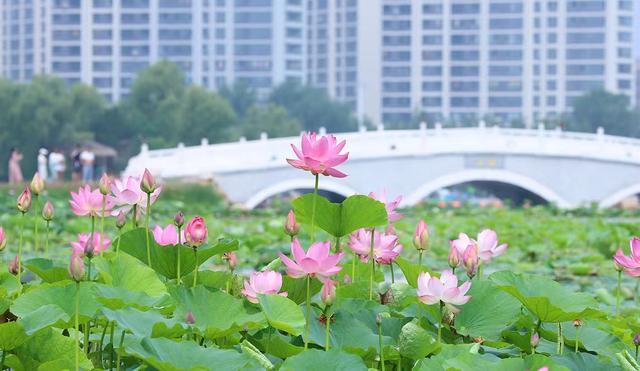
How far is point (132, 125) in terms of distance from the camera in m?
40.2

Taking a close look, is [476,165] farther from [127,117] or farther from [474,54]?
[474,54]

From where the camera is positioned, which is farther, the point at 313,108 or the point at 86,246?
the point at 313,108

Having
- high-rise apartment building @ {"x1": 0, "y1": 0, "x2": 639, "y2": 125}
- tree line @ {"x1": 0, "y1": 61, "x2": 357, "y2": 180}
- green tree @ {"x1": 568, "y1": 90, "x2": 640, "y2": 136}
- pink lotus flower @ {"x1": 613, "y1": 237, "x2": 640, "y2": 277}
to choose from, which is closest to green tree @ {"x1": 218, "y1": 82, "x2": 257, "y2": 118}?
tree line @ {"x1": 0, "y1": 61, "x2": 357, "y2": 180}

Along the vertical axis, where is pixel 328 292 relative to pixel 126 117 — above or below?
below

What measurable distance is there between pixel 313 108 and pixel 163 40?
17.8 meters

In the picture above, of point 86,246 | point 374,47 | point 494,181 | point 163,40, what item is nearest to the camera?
point 86,246

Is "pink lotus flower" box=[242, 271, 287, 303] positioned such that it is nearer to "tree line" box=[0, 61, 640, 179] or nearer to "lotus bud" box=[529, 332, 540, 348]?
"lotus bud" box=[529, 332, 540, 348]

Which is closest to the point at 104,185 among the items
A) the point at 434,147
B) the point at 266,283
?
the point at 266,283

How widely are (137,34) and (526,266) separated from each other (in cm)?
6524

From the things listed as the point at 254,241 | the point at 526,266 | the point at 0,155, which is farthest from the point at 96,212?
the point at 0,155

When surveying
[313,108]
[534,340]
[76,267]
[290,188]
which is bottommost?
[290,188]

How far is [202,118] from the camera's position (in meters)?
37.2

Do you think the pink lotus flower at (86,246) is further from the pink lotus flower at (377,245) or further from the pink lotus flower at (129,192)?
the pink lotus flower at (377,245)

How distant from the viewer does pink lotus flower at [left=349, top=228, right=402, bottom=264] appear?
2.12m
